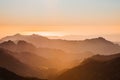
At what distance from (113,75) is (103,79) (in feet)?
23.2

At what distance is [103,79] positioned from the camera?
7854 inches

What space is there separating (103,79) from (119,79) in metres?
12.9

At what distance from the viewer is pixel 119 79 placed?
19012 centimetres

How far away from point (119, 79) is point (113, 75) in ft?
29.7

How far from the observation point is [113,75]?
19875cm
